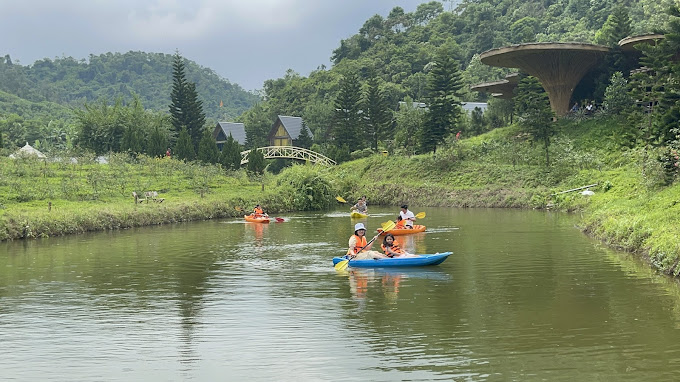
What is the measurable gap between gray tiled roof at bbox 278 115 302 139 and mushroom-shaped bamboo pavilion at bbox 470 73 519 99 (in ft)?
82.2

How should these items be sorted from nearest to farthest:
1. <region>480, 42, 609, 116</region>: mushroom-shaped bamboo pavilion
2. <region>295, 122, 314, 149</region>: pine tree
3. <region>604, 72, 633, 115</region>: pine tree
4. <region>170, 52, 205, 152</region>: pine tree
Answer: <region>604, 72, 633, 115</region>: pine tree, <region>480, 42, 609, 116</region>: mushroom-shaped bamboo pavilion, <region>170, 52, 205, 152</region>: pine tree, <region>295, 122, 314, 149</region>: pine tree

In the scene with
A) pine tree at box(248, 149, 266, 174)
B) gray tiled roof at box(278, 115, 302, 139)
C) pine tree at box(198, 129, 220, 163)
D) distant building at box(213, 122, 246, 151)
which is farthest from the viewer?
distant building at box(213, 122, 246, 151)

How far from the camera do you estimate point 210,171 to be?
48.8 meters

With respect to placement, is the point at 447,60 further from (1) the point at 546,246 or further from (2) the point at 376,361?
(2) the point at 376,361

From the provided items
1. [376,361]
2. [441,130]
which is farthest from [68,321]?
→ [441,130]

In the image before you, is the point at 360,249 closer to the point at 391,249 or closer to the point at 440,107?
the point at 391,249

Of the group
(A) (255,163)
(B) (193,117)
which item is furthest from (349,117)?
(A) (255,163)

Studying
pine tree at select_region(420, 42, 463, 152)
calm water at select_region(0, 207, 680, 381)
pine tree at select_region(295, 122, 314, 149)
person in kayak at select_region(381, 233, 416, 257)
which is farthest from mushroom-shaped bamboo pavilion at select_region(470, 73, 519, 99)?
person in kayak at select_region(381, 233, 416, 257)

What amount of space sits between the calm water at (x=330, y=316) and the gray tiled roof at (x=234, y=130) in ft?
212

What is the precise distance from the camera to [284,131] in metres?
81.9

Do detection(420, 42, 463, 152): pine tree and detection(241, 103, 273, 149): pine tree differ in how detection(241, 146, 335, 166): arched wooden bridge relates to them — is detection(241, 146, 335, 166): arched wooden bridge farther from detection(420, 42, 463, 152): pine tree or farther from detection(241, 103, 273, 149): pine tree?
detection(241, 103, 273, 149): pine tree

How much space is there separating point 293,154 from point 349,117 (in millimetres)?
6681

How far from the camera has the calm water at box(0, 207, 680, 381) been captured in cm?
1031

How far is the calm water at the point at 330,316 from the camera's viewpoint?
10312 millimetres
